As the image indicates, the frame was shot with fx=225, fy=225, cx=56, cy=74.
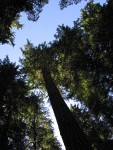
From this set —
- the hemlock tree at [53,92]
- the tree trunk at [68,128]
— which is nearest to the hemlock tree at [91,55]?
the hemlock tree at [53,92]

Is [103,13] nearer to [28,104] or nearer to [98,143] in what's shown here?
[28,104]

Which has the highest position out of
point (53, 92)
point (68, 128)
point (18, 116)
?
point (18, 116)

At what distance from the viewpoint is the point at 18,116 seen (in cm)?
1820

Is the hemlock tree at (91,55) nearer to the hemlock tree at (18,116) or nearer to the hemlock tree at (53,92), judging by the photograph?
the hemlock tree at (53,92)

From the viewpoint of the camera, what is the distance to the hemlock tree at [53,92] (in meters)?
7.24

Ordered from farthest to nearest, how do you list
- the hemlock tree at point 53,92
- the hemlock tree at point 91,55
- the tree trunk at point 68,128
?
the hemlock tree at point 91,55 < the hemlock tree at point 53,92 < the tree trunk at point 68,128

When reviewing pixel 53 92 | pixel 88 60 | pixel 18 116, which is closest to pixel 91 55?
pixel 88 60

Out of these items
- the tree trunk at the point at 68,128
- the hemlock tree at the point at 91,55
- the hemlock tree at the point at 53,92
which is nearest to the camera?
the tree trunk at the point at 68,128

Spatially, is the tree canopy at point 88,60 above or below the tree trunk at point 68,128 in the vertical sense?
above

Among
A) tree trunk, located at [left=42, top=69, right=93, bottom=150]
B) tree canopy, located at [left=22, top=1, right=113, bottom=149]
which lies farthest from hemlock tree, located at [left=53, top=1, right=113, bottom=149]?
tree trunk, located at [left=42, top=69, right=93, bottom=150]

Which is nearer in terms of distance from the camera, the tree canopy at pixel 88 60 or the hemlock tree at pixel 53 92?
the hemlock tree at pixel 53 92

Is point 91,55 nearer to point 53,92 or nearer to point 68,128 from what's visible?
point 53,92

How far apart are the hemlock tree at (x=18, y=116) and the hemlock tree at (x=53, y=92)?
6.33 feet

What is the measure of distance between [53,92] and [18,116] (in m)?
7.09
